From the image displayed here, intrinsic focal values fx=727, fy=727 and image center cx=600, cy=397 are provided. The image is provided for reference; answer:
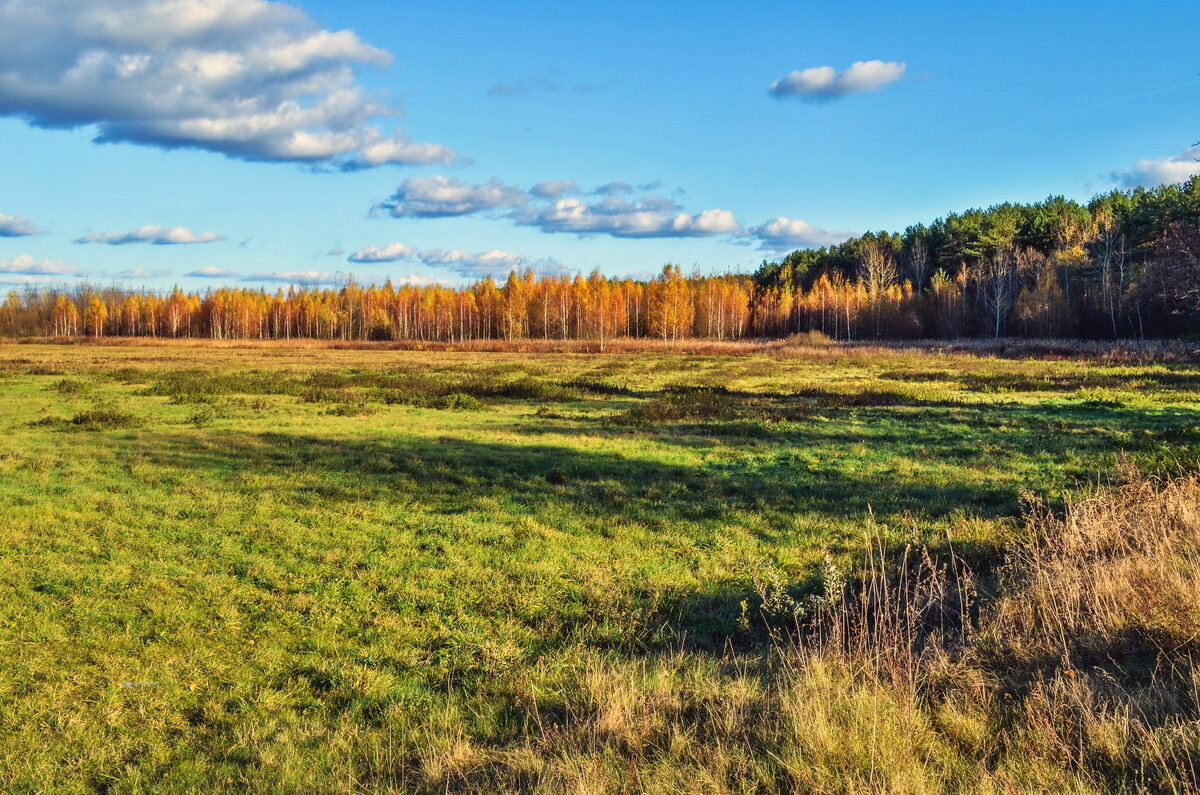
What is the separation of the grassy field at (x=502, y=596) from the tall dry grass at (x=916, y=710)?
0.12 feet

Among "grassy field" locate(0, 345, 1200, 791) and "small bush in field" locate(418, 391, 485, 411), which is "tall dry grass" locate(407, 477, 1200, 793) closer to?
"grassy field" locate(0, 345, 1200, 791)

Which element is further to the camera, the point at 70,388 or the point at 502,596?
the point at 70,388

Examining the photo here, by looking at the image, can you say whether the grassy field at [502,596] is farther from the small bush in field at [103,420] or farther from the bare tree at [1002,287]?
the bare tree at [1002,287]

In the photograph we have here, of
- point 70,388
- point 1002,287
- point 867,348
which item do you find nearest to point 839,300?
point 1002,287

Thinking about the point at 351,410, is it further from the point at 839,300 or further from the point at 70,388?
the point at 839,300

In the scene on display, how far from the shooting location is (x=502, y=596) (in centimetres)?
861

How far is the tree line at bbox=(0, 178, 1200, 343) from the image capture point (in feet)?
241

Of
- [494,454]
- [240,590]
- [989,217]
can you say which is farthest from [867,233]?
[240,590]

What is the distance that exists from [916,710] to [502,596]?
4.94m

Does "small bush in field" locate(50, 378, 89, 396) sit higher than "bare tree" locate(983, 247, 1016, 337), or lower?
lower

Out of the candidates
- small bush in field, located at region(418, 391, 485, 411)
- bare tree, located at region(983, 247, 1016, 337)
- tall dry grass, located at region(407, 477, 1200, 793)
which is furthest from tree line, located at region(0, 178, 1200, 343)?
tall dry grass, located at region(407, 477, 1200, 793)

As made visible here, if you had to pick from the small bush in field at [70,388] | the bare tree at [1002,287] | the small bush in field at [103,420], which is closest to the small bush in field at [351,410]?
the small bush in field at [103,420]

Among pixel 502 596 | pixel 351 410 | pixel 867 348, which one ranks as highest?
pixel 867 348

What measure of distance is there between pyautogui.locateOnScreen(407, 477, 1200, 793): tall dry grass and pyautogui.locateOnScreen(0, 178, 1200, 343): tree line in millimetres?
54473
